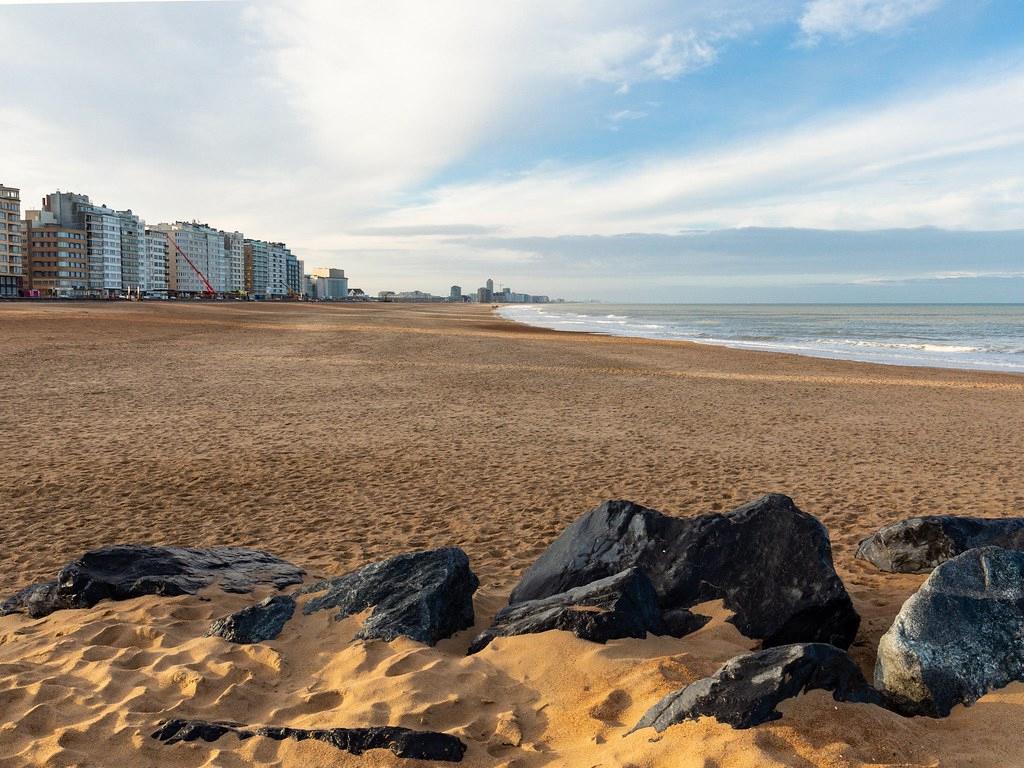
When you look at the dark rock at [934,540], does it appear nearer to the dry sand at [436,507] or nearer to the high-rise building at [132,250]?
the dry sand at [436,507]

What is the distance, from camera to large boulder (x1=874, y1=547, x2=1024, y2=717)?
3.43 meters

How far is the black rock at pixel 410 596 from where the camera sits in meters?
4.57

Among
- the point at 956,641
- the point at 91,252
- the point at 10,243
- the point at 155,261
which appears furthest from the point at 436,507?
the point at 155,261

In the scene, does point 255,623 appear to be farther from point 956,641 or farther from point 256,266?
point 256,266

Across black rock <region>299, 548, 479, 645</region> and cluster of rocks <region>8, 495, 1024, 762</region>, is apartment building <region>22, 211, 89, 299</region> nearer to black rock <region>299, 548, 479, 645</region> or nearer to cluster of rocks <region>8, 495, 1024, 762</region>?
cluster of rocks <region>8, 495, 1024, 762</region>

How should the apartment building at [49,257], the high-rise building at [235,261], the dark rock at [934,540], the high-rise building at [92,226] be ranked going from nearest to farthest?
the dark rock at [934,540]
the apartment building at [49,257]
the high-rise building at [92,226]
the high-rise building at [235,261]

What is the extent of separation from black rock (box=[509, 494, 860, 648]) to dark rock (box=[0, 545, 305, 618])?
215 centimetres

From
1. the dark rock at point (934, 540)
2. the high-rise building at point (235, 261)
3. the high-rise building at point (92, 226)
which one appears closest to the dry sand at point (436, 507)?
the dark rock at point (934, 540)

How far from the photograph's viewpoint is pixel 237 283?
605 ft

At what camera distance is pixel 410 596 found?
187 inches

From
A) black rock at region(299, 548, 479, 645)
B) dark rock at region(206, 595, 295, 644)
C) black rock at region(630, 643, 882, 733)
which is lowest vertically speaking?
dark rock at region(206, 595, 295, 644)

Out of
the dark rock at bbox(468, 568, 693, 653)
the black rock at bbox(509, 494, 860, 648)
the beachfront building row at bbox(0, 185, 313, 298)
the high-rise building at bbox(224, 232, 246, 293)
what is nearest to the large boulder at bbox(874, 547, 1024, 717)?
the black rock at bbox(509, 494, 860, 648)

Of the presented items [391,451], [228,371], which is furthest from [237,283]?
[391,451]

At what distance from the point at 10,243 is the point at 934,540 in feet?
402
